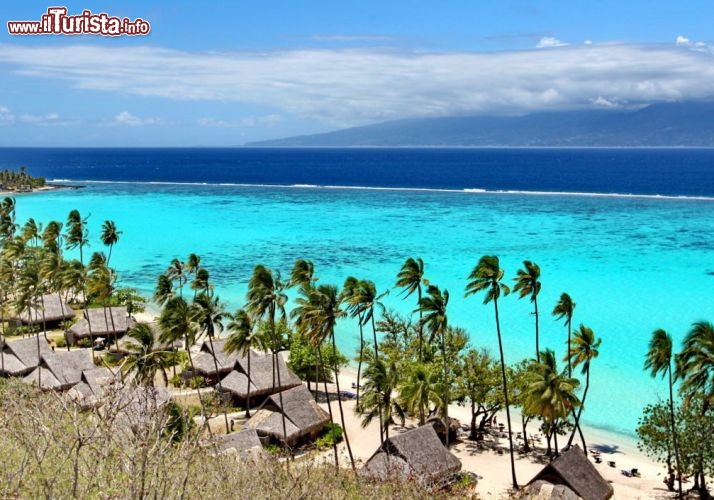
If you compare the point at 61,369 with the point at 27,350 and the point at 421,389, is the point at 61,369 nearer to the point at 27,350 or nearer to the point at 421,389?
the point at 27,350

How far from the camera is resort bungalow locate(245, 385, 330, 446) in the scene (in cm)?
2867

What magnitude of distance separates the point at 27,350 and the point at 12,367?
1445 millimetres

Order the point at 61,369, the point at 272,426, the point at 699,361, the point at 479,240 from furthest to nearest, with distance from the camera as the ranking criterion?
the point at 479,240 → the point at 61,369 → the point at 272,426 → the point at 699,361

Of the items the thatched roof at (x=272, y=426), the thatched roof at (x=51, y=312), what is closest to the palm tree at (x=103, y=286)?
the thatched roof at (x=51, y=312)

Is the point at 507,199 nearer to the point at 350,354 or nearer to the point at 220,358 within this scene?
the point at 350,354

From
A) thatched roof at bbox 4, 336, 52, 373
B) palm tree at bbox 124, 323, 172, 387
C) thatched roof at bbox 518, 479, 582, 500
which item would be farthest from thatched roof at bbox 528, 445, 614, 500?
thatched roof at bbox 4, 336, 52, 373

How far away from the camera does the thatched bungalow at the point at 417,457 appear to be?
23.9 m

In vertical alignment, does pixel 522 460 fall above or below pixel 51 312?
below

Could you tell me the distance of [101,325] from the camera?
42.8 meters

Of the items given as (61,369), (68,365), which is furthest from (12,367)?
(68,365)

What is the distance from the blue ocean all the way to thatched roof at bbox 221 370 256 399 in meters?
11.2

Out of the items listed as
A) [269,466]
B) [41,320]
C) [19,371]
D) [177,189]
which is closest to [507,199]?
[177,189]

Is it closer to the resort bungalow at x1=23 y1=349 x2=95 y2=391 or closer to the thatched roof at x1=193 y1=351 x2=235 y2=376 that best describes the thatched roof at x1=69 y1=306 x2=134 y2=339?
the resort bungalow at x1=23 y1=349 x2=95 y2=391

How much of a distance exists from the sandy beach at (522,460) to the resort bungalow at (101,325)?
17.7 meters
